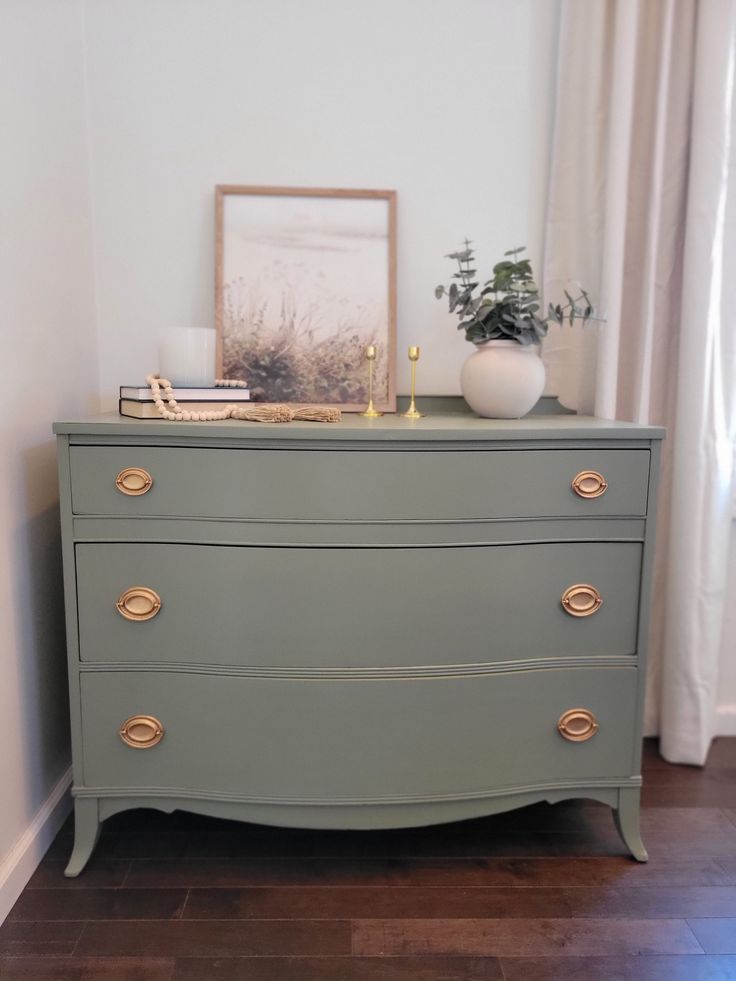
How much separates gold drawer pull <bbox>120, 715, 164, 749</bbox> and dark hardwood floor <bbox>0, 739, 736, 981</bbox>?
11.7 inches

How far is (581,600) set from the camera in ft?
4.93

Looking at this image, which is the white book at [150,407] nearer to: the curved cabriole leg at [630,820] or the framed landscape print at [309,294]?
the framed landscape print at [309,294]

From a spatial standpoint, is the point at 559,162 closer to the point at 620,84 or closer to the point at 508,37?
the point at 620,84

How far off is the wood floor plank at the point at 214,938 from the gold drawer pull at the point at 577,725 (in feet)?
1.85

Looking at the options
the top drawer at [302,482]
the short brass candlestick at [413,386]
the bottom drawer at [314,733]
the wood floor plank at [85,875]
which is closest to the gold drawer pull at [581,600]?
the bottom drawer at [314,733]

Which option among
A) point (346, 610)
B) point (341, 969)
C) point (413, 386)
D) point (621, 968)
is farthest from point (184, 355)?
point (621, 968)

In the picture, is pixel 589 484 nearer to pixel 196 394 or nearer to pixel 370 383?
pixel 370 383

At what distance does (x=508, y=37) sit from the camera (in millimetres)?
1836

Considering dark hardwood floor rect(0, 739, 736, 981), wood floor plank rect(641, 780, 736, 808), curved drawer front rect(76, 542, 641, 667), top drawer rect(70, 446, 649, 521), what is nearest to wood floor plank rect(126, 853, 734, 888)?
dark hardwood floor rect(0, 739, 736, 981)

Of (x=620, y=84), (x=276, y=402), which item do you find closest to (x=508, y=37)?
(x=620, y=84)

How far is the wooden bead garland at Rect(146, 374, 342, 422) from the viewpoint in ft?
4.71

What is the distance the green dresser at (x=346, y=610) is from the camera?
4.56 ft

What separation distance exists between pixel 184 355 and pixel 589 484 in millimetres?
874

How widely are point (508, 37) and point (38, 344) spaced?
4.40ft
